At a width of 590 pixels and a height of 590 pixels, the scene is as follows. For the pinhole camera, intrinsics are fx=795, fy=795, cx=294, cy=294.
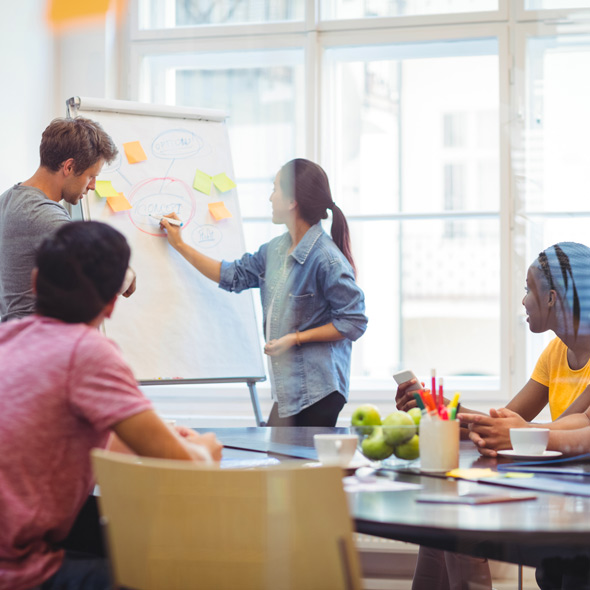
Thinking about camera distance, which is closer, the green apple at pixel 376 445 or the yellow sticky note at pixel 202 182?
the green apple at pixel 376 445

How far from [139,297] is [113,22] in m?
1.49

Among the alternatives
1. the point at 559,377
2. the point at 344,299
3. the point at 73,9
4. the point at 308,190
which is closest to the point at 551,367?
the point at 559,377

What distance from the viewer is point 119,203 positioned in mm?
2992

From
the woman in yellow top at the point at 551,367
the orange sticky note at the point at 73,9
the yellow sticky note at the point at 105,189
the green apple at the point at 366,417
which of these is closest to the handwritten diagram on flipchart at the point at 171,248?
the yellow sticky note at the point at 105,189

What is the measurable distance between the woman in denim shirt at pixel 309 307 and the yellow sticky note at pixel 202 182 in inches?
15.1

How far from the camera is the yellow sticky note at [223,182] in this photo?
10.5 ft

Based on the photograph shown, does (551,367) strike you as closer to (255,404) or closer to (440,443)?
(440,443)

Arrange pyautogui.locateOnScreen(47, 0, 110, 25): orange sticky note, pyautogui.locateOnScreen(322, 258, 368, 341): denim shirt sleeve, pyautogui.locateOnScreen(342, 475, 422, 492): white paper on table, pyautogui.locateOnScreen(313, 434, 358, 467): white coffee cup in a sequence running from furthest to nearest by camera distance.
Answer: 1. pyautogui.locateOnScreen(47, 0, 110, 25): orange sticky note
2. pyautogui.locateOnScreen(322, 258, 368, 341): denim shirt sleeve
3. pyautogui.locateOnScreen(313, 434, 358, 467): white coffee cup
4. pyautogui.locateOnScreen(342, 475, 422, 492): white paper on table

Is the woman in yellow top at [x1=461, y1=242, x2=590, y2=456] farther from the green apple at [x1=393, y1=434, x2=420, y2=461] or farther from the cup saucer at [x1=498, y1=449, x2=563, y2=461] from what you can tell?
the green apple at [x1=393, y1=434, x2=420, y2=461]

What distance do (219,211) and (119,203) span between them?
40 centimetres

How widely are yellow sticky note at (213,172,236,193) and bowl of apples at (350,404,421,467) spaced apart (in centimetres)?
187

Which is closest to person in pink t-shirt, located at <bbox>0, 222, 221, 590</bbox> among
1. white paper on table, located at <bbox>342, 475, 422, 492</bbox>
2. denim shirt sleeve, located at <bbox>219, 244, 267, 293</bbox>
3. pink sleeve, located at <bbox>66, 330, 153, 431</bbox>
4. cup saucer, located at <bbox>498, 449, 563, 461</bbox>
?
pink sleeve, located at <bbox>66, 330, 153, 431</bbox>

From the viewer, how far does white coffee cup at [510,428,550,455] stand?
61.8 inches

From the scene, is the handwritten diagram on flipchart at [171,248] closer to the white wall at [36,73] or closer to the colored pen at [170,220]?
the colored pen at [170,220]
